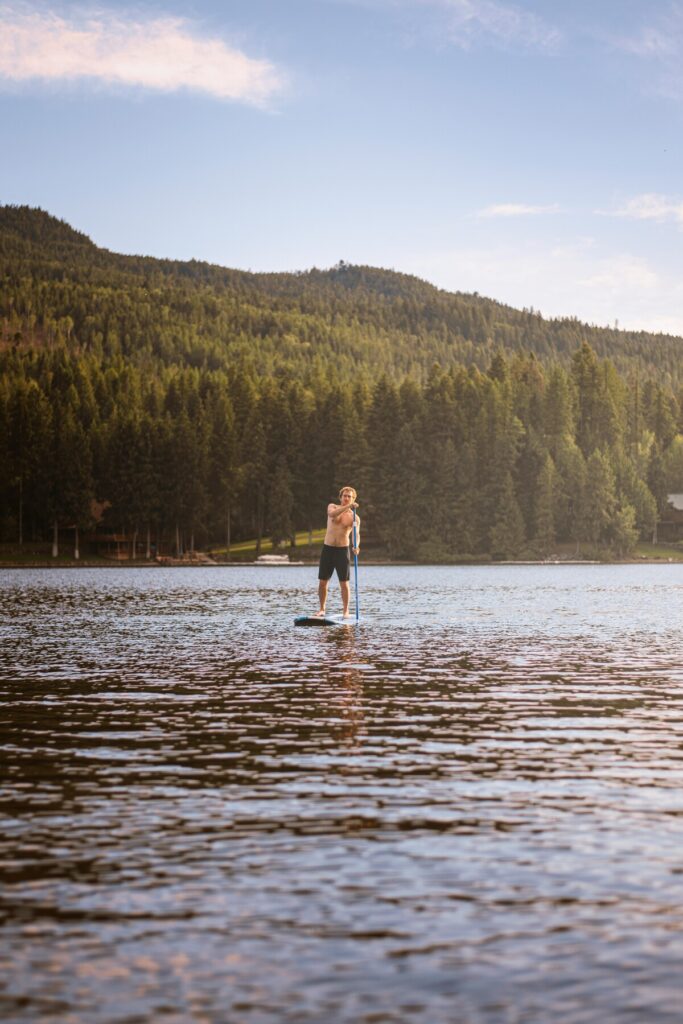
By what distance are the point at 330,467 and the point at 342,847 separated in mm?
158725

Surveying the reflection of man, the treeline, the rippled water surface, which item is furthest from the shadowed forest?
the rippled water surface

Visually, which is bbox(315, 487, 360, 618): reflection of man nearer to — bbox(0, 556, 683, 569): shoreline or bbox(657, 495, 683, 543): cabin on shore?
bbox(0, 556, 683, 569): shoreline

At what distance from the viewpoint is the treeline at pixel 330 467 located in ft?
500

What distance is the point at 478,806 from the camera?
36.2 feet

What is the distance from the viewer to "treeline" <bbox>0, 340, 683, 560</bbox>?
152 m

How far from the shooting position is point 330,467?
16800 centimetres

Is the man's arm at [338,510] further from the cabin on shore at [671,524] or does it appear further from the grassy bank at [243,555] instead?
the cabin on shore at [671,524]

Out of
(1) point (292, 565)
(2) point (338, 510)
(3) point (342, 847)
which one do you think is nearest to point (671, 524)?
(1) point (292, 565)

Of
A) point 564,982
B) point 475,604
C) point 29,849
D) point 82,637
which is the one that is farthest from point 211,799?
point 475,604

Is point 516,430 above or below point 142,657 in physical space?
above

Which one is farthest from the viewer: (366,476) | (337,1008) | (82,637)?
(366,476)

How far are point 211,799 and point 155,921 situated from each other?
367 cm

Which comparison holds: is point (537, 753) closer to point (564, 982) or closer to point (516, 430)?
point (564, 982)

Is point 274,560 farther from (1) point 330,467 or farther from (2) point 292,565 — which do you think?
(1) point 330,467
